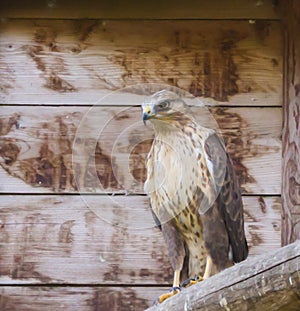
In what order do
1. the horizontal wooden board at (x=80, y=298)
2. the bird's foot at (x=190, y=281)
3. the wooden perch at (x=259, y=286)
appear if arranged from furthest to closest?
1. the horizontal wooden board at (x=80, y=298)
2. the bird's foot at (x=190, y=281)
3. the wooden perch at (x=259, y=286)

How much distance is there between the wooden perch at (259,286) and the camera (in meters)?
1.91

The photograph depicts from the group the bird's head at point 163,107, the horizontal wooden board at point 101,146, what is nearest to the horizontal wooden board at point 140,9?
the horizontal wooden board at point 101,146

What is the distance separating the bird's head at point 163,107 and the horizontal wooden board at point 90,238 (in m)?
0.36

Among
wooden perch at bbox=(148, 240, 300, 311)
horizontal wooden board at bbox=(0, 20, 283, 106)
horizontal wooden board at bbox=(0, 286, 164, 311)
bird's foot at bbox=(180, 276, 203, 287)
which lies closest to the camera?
wooden perch at bbox=(148, 240, 300, 311)

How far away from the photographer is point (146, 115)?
2.88 meters

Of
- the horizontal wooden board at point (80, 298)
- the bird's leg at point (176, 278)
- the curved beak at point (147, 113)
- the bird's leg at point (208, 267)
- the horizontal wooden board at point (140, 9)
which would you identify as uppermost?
the horizontal wooden board at point (140, 9)

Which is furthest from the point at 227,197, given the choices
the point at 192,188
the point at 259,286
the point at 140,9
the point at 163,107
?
the point at 259,286

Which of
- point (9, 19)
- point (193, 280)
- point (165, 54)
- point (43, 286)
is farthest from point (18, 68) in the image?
point (193, 280)

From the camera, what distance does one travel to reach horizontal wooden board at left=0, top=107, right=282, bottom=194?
3.23 metres

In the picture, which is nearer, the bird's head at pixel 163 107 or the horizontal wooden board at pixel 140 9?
the bird's head at pixel 163 107

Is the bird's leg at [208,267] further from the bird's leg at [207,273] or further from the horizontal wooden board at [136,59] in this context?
the horizontal wooden board at [136,59]

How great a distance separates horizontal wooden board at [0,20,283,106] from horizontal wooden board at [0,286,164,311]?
0.61m

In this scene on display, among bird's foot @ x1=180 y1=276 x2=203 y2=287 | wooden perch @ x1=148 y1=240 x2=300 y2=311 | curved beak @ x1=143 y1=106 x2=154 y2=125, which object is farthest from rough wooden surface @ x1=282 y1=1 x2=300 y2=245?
wooden perch @ x1=148 y1=240 x2=300 y2=311

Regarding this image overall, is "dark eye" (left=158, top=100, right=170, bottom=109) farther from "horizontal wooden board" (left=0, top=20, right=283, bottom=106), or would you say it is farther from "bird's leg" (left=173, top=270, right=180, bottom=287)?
"bird's leg" (left=173, top=270, right=180, bottom=287)
